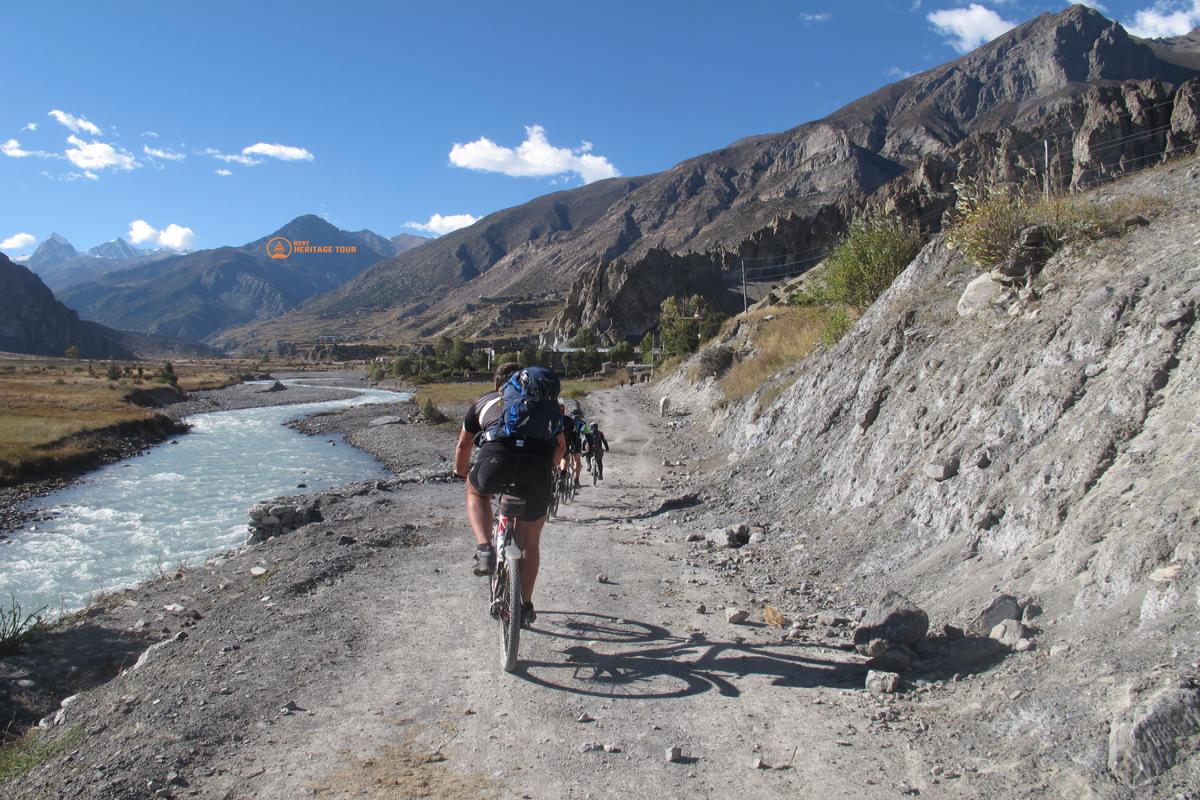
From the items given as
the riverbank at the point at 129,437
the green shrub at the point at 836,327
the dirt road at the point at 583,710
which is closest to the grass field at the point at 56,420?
the riverbank at the point at 129,437

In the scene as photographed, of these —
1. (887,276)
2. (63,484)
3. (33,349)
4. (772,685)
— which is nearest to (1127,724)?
(772,685)

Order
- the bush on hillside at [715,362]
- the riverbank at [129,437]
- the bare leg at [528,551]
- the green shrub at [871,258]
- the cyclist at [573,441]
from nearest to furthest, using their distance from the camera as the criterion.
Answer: the bare leg at [528,551] → the cyclist at [573,441] → the green shrub at [871,258] → the riverbank at [129,437] → the bush on hillside at [715,362]

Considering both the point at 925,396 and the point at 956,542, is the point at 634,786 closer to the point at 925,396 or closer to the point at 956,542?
the point at 956,542

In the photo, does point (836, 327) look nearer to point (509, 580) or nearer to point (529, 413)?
point (529, 413)

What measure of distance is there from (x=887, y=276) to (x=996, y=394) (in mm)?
10602

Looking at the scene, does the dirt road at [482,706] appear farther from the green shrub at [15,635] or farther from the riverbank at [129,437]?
the riverbank at [129,437]

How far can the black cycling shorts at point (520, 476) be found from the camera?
215 inches

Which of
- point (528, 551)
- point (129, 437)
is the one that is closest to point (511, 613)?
point (528, 551)

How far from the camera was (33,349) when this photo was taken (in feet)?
652

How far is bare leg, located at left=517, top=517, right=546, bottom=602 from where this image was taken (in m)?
5.56

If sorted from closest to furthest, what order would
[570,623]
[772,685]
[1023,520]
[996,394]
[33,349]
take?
[772,685] → [1023,520] → [570,623] → [996,394] → [33,349]

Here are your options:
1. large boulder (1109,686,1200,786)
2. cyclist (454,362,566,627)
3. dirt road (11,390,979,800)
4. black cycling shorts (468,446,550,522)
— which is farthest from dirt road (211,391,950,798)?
black cycling shorts (468,446,550,522)

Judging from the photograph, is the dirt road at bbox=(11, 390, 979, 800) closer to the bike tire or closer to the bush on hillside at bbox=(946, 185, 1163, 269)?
the bike tire

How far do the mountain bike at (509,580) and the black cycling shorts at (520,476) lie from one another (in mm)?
78
